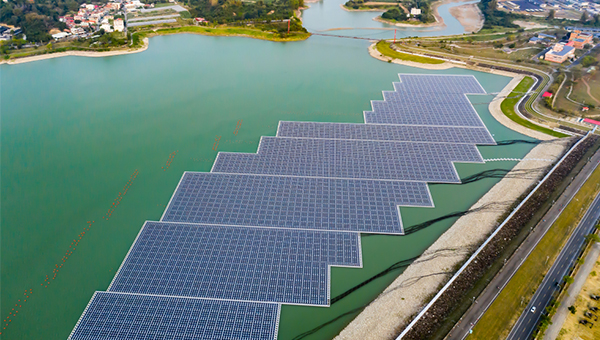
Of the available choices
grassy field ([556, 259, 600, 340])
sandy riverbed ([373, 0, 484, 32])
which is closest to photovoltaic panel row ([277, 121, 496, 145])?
grassy field ([556, 259, 600, 340])

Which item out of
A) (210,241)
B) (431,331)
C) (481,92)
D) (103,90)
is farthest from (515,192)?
(103,90)

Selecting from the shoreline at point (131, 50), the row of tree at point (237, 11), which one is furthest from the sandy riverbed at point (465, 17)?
the shoreline at point (131, 50)

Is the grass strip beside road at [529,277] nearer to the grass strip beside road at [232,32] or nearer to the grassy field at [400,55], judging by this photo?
the grassy field at [400,55]

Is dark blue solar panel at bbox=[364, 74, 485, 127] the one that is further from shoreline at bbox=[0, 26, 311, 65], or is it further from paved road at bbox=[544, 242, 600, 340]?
shoreline at bbox=[0, 26, 311, 65]

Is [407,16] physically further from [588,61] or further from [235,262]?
[235,262]

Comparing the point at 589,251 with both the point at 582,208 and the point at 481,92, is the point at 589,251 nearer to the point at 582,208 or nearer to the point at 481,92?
the point at 582,208

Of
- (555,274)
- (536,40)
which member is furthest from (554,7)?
(555,274)
